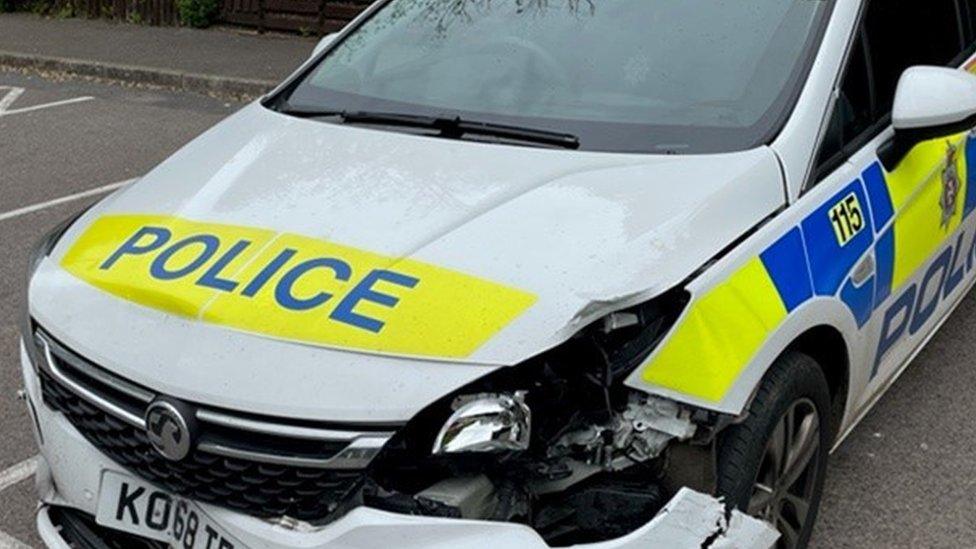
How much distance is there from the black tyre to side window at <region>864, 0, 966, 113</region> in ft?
3.26

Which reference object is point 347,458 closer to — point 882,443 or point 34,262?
point 34,262

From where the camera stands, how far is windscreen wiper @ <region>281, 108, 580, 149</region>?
9.50 feet

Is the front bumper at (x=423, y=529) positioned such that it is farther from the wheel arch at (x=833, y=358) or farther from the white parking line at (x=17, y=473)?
the white parking line at (x=17, y=473)

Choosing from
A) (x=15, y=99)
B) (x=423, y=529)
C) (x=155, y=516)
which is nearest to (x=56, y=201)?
(x=15, y=99)

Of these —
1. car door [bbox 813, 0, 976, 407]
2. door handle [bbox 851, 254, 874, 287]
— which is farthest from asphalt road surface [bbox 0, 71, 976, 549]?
door handle [bbox 851, 254, 874, 287]

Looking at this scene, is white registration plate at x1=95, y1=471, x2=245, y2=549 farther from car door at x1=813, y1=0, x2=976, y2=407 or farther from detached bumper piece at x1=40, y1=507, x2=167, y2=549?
car door at x1=813, y1=0, x2=976, y2=407

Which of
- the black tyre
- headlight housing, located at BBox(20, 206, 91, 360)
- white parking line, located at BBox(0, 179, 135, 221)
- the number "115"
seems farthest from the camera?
white parking line, located at BBox(0, 179, 135, 221)

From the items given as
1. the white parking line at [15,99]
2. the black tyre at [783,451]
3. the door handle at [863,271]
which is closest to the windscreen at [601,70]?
the door handle at [863,271]

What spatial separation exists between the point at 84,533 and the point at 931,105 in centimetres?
228

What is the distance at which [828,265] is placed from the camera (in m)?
2.67

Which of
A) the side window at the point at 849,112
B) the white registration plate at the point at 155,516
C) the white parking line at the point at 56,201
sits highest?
the side window at the point at 849,112

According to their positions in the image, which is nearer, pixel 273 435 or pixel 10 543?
pixel 273 435

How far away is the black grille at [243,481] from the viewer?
7.01 feet

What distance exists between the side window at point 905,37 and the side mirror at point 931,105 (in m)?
0.20
